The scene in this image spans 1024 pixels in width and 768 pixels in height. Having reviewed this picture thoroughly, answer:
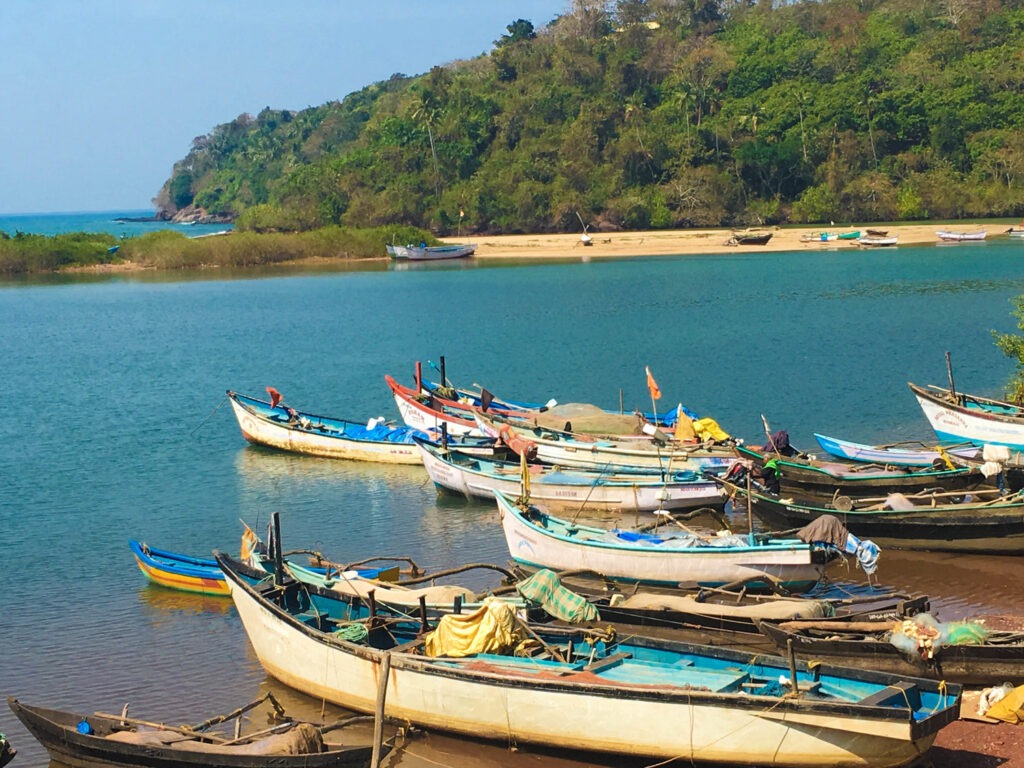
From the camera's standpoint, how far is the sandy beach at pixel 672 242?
93.1m

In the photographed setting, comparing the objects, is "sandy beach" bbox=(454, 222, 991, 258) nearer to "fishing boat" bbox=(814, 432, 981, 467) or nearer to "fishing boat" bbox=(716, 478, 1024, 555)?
"fishing boat" bbox=(814, 432, 981, 467)

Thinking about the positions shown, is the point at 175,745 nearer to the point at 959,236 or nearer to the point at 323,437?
the point at 323,437

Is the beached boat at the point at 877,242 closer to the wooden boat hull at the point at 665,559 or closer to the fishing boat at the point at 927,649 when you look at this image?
the wooden boat hull at the point at 665,559

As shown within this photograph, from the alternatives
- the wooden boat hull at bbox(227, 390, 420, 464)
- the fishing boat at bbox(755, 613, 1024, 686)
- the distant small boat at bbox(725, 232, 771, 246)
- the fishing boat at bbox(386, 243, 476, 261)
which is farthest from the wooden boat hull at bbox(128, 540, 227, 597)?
the fishing boat at bbox(386, 243, 476, 261)

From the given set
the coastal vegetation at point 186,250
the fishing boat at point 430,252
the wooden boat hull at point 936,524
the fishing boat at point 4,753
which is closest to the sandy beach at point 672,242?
the fishing boat at point 430,252

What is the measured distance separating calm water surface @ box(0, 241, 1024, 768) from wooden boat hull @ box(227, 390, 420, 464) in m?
0.49

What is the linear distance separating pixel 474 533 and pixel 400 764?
9.85 m

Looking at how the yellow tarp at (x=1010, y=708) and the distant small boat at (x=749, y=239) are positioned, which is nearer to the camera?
the yellow tarp at (x=1010, y=708)

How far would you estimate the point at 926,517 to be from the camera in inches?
820

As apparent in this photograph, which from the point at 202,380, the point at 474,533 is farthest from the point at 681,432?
the point at 202,380

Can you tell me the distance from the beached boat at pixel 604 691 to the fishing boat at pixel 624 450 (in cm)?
962

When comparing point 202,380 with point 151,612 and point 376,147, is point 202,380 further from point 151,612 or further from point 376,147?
point 376,147

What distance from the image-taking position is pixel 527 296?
68.9 m

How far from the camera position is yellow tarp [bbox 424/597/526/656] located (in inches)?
590
